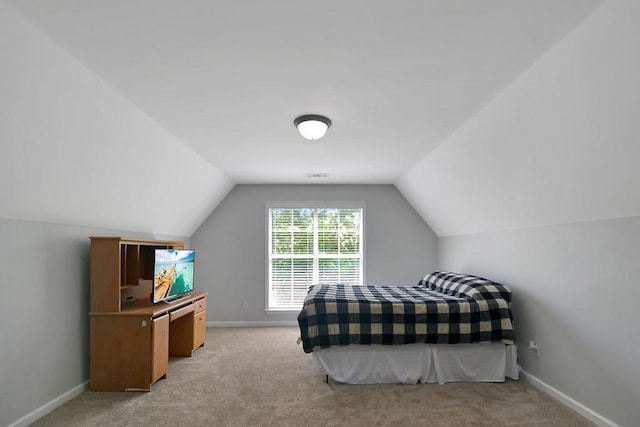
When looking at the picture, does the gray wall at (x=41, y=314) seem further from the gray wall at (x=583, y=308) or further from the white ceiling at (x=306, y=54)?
the gray wall at (x=583, y=308)

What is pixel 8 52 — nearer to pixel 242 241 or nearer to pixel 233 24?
pixel 233 24

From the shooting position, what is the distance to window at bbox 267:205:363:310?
6.25 meters

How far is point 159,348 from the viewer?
3.47 metres

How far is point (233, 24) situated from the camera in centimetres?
189

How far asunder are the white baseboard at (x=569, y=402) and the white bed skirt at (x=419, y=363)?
0.47 ft

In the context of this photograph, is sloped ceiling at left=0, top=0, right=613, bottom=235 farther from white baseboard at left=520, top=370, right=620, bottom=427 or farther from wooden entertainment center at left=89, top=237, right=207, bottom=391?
white baseboard at left=520, top=370, right=620, bottom=427

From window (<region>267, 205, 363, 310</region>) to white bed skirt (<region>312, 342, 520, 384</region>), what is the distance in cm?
267

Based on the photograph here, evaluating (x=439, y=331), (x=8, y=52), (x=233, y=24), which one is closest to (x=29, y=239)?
(x=8, y=52)

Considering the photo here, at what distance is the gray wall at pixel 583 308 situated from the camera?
2.46 metres

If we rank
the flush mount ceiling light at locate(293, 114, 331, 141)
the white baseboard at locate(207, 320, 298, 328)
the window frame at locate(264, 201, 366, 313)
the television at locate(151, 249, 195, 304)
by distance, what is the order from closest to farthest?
1. the flush mount ceiling light at locate(293, 114, 331, 141)
2. the television at locate(151, 249, 195, 304)
3. the white baseboard at locate(207, 320, 298, 328)
4. the window frame at locate(264, 201, 366, 313)

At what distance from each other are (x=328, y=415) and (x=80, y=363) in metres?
2.12

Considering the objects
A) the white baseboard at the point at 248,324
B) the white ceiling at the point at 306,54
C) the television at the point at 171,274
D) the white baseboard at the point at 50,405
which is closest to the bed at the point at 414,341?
the television at the point at 171,274

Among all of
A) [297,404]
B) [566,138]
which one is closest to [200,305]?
[297,404]

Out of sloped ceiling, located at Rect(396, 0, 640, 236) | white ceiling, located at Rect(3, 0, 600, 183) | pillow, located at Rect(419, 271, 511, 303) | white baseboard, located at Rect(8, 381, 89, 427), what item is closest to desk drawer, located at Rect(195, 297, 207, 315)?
white baseboard, located at Rect(8, 381, 89, 427)
